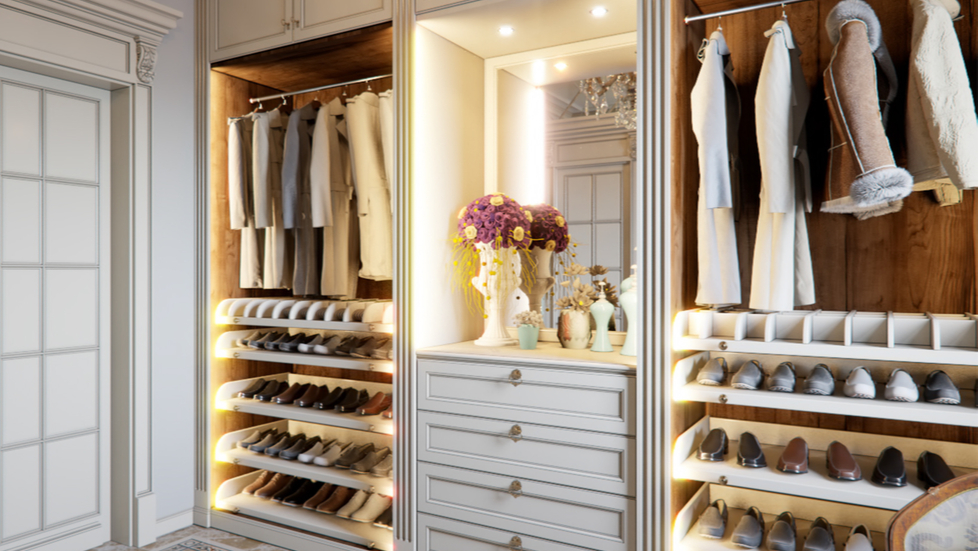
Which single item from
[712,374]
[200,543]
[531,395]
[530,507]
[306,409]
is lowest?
[200,543]

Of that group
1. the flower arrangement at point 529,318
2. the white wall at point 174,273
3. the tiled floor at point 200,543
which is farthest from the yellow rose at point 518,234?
the tiled floor at point 200,543

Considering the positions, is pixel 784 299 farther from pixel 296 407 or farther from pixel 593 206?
pixel 296 407

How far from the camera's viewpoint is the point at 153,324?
2.84 meters

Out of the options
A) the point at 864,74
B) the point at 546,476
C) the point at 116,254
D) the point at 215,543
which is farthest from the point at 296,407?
the point at 864,74

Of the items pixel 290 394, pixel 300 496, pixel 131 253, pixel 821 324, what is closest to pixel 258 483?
pixel 300 496

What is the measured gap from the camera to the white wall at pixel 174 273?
9.40ft

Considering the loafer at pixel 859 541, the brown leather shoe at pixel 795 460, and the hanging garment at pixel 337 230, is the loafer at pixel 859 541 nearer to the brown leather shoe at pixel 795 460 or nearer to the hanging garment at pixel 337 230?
the brown leather shoe at pixel 795 460

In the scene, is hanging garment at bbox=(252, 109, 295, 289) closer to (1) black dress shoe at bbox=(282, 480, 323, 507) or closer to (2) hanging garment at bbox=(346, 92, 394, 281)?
(2) hanging garment at bbox=(346, 92, 394, 281)

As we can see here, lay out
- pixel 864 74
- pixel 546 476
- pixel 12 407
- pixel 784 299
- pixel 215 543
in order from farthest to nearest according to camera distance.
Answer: pixel 215 543 → pixel 12 407 → pixel 546 476 → pixel 784 299 → pixel 864 74

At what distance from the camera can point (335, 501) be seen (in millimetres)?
2846

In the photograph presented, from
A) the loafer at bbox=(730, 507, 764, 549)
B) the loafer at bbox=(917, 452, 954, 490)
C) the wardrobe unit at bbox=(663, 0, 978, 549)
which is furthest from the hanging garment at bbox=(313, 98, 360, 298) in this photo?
the loafer at bbox=(917, 452, 954, 490)

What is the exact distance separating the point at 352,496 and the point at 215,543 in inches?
25.0

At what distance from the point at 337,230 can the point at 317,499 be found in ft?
4.14

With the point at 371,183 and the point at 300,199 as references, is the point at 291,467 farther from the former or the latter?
the point at 371,183
